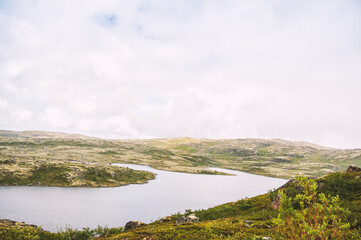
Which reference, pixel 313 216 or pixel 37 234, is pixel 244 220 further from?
pixel 37 234

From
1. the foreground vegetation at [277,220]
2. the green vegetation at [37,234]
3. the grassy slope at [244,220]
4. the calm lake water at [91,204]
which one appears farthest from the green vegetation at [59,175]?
the grassy slope at [244,220]

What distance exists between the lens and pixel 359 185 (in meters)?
24.7

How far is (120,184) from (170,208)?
123ft

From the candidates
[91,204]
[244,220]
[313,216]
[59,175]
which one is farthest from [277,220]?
[59,175]

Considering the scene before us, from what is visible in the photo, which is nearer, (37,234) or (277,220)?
(277,220)

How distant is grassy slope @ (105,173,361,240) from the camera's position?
1608 cm

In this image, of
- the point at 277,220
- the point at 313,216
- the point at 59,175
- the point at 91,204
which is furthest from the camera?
the point at 59,175

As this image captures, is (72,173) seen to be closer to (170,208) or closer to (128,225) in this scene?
(170,208)

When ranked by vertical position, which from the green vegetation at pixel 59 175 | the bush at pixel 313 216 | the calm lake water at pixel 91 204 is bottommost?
the calm lake water at pixel 91 204

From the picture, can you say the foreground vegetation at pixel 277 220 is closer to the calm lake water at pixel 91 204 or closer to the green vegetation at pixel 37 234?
the green vegetation at pixel 37 234

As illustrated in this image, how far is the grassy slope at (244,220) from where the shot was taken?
16.1 meters

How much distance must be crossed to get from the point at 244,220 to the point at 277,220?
57.5 ft

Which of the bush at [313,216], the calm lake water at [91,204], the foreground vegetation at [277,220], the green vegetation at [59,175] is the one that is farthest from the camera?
the green vegetation at [59,175]

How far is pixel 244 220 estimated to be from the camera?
2241cm
